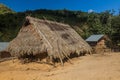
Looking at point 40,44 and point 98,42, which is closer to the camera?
point 40,44

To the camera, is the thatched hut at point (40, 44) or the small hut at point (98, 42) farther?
the small hut at point (98, 42)

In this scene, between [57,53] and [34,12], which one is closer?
[57,53]

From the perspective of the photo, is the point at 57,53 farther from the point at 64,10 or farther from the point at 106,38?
the point at 64,10

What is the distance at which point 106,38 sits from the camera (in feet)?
119

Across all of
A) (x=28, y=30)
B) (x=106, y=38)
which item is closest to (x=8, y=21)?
(x=106, y=38)

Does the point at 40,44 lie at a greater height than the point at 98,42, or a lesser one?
lesser

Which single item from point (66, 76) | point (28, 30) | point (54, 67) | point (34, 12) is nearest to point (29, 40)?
point (28, 30)

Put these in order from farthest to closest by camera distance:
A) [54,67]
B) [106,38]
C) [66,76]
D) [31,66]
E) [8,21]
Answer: [8,21] → [106,38] → [31,66] → [54,67] → [66,76]

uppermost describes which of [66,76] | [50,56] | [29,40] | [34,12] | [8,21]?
[34,12]

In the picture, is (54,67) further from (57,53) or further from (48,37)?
(48,37)

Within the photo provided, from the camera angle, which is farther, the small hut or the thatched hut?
the small hut

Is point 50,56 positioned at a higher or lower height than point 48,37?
lower

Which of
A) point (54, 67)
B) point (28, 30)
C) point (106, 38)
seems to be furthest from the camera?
point (106, 38)

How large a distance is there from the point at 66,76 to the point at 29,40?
7746 mm
